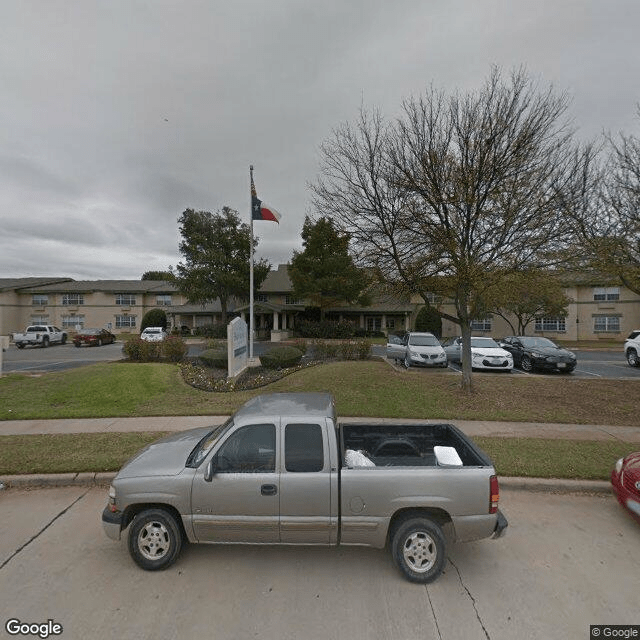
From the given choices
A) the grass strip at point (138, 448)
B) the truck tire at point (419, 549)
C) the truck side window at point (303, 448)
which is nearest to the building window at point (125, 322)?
the grass strip at point (138, 448)

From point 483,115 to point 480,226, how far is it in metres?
2.43

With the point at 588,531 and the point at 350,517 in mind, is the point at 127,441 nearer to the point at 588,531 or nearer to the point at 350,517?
the point at 350,517

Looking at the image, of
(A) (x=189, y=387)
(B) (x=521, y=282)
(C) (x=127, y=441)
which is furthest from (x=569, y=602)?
(A) (x=189, y=387)

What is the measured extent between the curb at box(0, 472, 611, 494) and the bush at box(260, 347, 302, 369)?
9283 mm

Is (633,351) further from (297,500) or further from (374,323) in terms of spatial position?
(374,323)

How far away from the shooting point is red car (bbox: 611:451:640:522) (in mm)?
3986

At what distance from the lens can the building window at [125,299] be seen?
44.1 meters

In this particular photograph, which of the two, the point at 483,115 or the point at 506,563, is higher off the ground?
the point at 483,115

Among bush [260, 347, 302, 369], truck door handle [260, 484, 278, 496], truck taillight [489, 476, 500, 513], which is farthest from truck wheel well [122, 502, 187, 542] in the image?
bush [260, 347, 302, 369]

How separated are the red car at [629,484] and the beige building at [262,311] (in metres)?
27.8

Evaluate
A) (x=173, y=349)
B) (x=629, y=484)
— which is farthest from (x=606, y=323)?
(x=173, y=349)

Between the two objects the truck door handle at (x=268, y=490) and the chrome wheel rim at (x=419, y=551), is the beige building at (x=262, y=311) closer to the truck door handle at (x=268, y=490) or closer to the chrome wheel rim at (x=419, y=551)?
the chrome wheel rim at (x=419, y=551)

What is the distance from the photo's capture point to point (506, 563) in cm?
342

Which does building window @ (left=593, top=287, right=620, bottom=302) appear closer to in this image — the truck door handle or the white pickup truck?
the truck door handle
